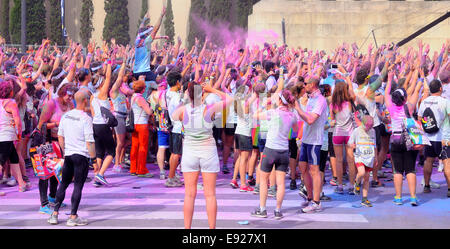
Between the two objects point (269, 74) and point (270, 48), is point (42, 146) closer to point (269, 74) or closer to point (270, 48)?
point (269, 74)

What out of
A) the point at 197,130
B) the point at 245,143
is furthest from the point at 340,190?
the point at 197,130

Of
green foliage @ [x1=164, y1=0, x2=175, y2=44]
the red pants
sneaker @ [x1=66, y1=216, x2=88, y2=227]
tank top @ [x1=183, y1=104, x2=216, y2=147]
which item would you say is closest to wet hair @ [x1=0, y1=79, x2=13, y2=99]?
sneaker @ [x1=66, y1=216, x2=88, y2=227]

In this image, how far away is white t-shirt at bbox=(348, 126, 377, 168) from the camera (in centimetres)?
939

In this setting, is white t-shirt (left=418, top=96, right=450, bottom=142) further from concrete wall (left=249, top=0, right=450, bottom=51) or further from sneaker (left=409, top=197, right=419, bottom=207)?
concrete wall (left=249, top=0, right=450, bottom=51)

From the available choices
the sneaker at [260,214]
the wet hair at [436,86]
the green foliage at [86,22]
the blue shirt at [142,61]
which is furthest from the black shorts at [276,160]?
the green foliage at [86,22]

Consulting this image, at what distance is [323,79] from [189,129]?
5.98 m

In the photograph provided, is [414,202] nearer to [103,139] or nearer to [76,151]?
[76,151]

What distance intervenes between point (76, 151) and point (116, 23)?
38.3 meters

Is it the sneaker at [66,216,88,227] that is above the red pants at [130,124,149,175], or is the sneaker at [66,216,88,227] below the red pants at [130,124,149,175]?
below

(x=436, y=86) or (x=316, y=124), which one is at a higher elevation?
(x=436, y=86)

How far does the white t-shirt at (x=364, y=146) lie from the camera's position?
939 centimetres

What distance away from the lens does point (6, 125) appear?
31.9ft

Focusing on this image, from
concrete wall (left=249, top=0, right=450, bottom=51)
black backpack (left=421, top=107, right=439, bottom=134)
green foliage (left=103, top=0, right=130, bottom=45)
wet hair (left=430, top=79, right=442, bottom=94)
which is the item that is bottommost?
black backpack (left=421, top=107, right=439, bottom=134)

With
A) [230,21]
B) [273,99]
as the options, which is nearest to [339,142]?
[273,99]
